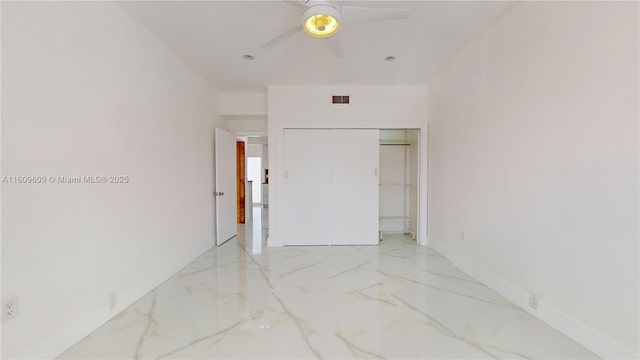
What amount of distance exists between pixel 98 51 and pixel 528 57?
324cm

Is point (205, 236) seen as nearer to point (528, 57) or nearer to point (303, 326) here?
point (303, 326)

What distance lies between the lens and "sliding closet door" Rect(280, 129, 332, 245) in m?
Answer: 4.38

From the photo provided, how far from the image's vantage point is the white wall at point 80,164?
1.57m

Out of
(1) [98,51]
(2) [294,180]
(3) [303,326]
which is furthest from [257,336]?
(2) [294,180]

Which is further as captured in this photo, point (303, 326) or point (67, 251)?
point (303, 326)

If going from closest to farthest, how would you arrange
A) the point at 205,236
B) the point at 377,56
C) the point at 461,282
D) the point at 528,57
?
the point at 528,57 → the point at 461,282 → the point at 377,56 → the point at 205,236

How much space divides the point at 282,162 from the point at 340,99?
1.29 meters

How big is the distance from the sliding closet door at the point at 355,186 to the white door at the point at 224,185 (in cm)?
171

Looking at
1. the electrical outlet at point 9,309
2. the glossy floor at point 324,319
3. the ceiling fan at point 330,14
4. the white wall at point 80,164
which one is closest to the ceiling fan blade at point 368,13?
the ceiling fan at point 330,14

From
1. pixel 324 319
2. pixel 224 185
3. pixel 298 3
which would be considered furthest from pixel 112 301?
pixel 298 3

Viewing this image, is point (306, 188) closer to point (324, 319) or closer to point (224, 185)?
point (224, 185)

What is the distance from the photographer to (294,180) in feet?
14.4

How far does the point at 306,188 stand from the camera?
4.42m

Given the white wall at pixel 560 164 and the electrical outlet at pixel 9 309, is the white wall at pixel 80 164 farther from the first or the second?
the white wall at pixel 560 164
